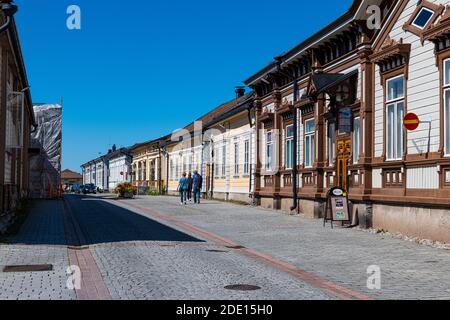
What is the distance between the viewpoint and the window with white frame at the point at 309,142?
22734mm

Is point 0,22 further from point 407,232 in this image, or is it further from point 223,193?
point 223,193

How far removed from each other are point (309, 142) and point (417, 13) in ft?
27.9

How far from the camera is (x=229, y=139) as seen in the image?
36.6 metres

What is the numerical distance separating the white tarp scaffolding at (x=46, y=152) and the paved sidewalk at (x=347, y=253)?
1987 centimetres

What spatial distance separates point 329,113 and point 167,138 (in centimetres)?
3919

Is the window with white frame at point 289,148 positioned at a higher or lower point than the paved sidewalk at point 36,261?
higher

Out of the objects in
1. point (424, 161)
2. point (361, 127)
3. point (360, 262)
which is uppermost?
point (361, 127)

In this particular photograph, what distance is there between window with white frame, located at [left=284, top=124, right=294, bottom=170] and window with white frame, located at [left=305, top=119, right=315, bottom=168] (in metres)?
1.68

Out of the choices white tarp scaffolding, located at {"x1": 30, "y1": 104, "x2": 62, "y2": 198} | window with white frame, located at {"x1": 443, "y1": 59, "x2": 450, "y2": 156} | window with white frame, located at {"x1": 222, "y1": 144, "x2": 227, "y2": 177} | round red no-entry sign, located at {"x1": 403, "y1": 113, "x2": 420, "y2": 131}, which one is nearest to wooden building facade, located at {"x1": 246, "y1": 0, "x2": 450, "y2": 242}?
window with white frame, located at {"x1": 443, "y1": 59, "x2": 450, "y2": 156}

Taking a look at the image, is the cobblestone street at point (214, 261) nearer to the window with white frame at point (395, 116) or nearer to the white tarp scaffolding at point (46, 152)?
the window with white frame at point (395, 116)

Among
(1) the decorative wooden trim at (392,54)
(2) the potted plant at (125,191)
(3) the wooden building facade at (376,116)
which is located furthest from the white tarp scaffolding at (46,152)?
(1) the decorative wooden trim at (392,54)

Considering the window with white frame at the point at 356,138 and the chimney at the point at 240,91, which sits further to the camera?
the chimney at the point at 240,91

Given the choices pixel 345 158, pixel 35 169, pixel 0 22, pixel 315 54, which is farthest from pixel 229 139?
pixel 0 22

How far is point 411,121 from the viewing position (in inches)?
587
